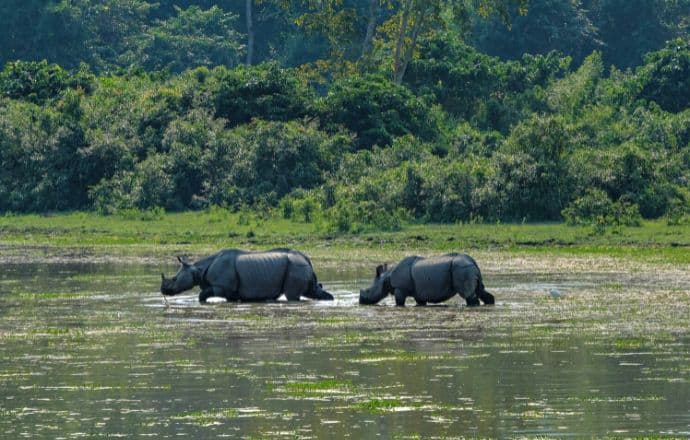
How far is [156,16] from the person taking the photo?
228 ft

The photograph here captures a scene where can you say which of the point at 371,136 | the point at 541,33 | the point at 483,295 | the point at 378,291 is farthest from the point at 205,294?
the point at 541,33

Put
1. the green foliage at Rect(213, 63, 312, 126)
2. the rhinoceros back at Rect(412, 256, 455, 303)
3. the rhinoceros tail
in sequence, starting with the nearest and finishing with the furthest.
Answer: the rhinoceros tail < the rhinoceros back at Rect(412, 256, 455, 303) < the green foliage at Rect(213, 63, 312, 126)

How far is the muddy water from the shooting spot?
12.2 metres

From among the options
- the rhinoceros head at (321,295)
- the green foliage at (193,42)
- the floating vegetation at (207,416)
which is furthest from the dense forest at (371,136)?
the floating vegetation at (207,416)

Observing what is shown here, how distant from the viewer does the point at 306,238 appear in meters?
32.3

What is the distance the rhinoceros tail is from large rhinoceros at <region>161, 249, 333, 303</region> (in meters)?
2.35

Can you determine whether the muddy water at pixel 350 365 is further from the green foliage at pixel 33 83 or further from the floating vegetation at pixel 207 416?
the green foliage at pixel 33 83

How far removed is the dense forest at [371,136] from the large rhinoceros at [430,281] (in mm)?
11540

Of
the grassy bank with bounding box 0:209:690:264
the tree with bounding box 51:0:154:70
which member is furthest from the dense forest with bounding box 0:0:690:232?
the tree with bounding box 51:0:154:70

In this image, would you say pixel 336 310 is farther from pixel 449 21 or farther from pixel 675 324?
pixel 449 21

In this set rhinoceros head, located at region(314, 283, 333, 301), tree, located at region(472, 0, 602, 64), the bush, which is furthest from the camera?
tree, located at region(472, 0, 602, 64)

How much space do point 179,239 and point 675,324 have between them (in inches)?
680

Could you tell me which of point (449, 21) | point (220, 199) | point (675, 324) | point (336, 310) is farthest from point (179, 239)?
point (449, 21)

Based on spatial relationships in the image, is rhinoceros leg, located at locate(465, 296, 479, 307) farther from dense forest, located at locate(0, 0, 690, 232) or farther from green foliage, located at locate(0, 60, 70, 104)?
green foliage, located at locate(0, 60, 70, 104)
